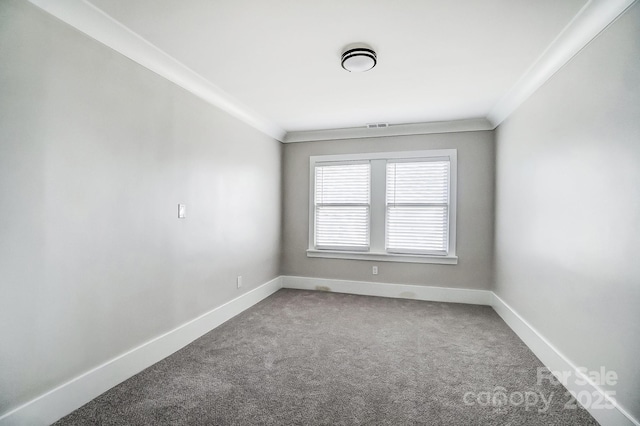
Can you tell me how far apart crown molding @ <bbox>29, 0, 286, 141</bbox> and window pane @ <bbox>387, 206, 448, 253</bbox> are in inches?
105

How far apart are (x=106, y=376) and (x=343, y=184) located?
3597mm

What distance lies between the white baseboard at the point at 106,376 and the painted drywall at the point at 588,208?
10.3 feet

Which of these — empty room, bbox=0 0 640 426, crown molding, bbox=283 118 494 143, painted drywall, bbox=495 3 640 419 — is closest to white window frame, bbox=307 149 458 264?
crown molding, bbox=283 118 494 143

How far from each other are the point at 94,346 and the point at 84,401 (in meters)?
0.33

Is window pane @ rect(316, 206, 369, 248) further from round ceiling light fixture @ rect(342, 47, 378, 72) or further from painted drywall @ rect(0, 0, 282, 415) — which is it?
round ceiling light fixture @ rect(342, 47, 378, 72)

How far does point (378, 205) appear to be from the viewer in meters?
4.56

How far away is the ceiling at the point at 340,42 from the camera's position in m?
1.90

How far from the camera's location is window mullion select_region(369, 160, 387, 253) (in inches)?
179

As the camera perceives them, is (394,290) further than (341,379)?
Yes

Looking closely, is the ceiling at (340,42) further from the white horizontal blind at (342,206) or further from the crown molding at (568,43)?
the white horizontal blind at (342,206)

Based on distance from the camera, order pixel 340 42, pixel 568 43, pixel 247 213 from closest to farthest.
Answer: pixel 568 43 < pixel 340 42 < pixel 247 213

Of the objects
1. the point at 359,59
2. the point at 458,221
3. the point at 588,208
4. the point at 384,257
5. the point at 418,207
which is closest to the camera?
the point at 588,208

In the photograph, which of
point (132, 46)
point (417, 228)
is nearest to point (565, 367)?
point (417, 228)

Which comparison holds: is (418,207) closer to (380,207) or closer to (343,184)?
(380,207)
